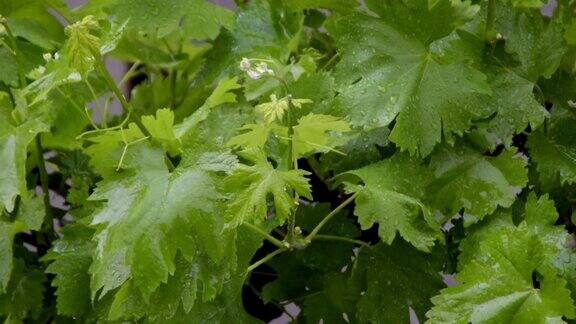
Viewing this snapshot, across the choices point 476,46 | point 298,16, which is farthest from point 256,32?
point 476,46

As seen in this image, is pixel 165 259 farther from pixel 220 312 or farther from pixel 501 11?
pixel 501 11

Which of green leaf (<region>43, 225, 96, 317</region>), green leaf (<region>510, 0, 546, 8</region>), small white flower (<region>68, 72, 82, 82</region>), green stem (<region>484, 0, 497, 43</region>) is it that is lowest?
green leaf (<region>43, 225, 96, 317</region>)

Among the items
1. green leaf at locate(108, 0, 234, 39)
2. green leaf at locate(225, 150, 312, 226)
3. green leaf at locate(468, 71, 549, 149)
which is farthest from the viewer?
green leaf at locate(108, 0, 234, 39)

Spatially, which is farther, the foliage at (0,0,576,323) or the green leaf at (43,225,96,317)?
the green leaf at (43,225,96,317)

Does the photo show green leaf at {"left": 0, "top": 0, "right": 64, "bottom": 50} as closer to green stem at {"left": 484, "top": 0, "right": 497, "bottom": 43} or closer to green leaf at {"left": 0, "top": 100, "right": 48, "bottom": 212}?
green leaf at {"left": 0, "top": 100, "right": 48, "bottom": 212}

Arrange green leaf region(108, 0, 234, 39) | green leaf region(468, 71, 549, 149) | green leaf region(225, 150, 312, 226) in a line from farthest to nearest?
1. green leaf region(108, 0, 234, 39)
2. green leaf region(468, 71, 549, 149)
3. green leaf region(225, 150, 312, 226)

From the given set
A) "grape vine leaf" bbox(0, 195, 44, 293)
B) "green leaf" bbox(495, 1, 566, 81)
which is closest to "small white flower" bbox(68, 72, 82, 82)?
"grape vine leaf" bbox(0, 195, 44, 293)

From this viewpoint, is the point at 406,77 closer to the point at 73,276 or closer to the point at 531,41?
the point at 531,41
